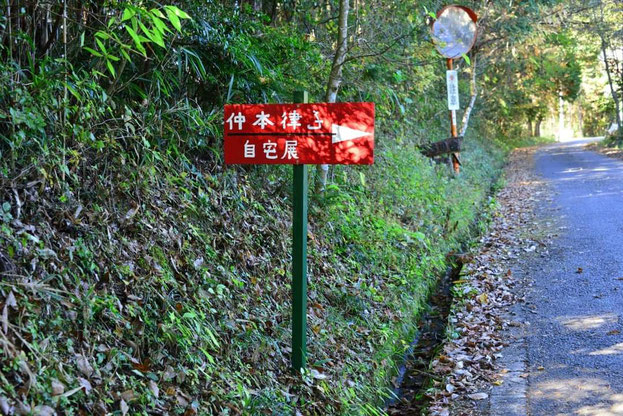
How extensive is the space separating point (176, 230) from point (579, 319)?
4.29 meters

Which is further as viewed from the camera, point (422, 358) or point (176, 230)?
point (422, 358)

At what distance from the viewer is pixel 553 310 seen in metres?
6.99

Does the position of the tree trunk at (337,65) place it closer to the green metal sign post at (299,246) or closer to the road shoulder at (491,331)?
the road shoulder at (491,331)

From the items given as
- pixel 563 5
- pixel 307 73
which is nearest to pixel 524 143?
pixel 563 5

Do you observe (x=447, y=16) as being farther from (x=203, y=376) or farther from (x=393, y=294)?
(x=203, y=376)

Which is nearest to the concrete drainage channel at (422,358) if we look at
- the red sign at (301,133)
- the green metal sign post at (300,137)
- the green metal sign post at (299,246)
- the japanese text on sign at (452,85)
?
the green metal sign post at (299,246)

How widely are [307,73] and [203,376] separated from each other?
15.6ft

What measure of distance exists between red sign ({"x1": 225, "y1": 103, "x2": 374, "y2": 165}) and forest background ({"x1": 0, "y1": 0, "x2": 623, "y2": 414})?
79 cm

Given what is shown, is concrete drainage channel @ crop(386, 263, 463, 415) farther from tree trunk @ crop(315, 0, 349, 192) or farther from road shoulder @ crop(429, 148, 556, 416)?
tree trunk @ crop(315, 0, 349, 192)

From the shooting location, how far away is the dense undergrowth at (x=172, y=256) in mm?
3574

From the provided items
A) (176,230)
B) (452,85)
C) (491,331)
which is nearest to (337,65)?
(176,230)

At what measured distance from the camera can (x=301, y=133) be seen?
4336 millimetres

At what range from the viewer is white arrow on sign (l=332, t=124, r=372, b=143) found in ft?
14.1

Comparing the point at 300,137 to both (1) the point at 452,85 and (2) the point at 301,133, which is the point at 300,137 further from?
(1) the point at 452,85
